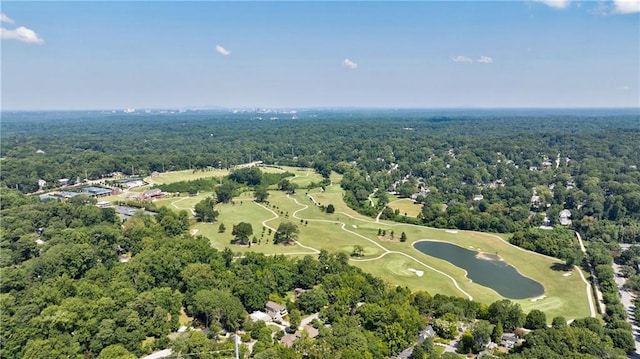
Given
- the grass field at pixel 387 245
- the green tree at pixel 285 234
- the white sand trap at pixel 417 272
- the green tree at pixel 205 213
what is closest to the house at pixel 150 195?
the grass field at pixel 387 245

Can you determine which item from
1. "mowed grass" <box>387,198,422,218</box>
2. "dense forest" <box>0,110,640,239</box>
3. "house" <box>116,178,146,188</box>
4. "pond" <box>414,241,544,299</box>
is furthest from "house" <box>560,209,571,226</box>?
"house" <box>116,178,146,188</box>

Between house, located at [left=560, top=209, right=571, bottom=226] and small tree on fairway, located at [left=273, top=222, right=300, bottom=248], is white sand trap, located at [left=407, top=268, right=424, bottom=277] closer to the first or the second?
small tree on fairway, located at [left=273, top=222, right=300, bottom=248]

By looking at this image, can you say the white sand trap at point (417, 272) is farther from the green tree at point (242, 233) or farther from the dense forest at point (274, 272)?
the green tree at point (242, 233)

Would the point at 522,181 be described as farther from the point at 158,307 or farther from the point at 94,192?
the point at 94,192

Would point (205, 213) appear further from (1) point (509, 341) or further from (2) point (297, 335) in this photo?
(1) point (509, 341)

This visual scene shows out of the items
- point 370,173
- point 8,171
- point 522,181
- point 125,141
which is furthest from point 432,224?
point 125,141

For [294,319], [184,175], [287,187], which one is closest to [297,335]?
[294,319]
